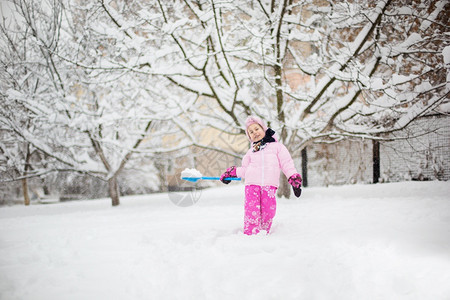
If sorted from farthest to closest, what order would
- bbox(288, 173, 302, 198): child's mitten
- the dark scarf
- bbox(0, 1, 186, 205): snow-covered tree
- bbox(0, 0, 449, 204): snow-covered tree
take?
1. bbox(0, 1, 186, 205): snow-covered tree
2. bbox(0, 0, 449, 204): snow-covered tree
3. the dark scarf
4. bbox(288, 173, 302, 198): child's mitten

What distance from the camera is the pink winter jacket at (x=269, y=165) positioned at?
292cm

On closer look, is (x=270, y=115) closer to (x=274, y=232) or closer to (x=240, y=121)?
(x=240, y=121)

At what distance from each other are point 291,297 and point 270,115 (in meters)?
4.18

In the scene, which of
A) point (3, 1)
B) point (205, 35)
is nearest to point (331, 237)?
point (205, 35)

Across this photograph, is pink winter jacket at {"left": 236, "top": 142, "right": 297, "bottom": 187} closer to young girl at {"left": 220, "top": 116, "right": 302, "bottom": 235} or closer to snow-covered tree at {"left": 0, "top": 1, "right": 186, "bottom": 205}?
young girl at {"left": 220, "top": 116, "right": 302, "bottom": 235}

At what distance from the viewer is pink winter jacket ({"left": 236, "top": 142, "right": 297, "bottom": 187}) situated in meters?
2.92

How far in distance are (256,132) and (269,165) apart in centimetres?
39

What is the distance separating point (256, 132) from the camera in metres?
3.04

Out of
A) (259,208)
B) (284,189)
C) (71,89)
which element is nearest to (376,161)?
(284,189)

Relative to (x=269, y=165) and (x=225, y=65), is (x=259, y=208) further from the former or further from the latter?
(x=225, y=65)

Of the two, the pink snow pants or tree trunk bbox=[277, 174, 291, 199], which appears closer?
the pink snow pants

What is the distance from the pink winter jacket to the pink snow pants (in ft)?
0.27

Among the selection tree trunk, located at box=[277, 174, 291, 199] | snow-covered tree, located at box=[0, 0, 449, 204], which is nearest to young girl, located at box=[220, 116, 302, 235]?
snow-covered tree, located at box=[0, 0, 449, 204]

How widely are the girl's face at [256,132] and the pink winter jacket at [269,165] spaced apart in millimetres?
132
